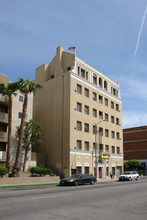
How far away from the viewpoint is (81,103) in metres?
45.0

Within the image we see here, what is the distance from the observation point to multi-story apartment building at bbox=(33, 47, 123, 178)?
42.1 metres

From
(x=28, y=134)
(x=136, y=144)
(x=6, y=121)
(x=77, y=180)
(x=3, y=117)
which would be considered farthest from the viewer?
(x=136, y=144)

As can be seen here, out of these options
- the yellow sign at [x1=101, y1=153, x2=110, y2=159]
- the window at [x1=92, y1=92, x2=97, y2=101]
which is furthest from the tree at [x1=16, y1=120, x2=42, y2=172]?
the yellow sign at [x1=101, y1=153, x2=110, y2=159]

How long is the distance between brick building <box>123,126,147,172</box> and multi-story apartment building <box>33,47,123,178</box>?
21.5 meters

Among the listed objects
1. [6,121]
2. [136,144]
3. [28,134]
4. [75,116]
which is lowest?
[136,144]

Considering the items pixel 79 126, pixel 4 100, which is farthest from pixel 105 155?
pixel 4 100

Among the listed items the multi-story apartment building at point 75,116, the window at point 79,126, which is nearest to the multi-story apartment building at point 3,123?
the multi-story apartment building at point 75,116

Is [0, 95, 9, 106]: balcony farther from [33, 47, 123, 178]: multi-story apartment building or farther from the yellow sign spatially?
the yellow sign

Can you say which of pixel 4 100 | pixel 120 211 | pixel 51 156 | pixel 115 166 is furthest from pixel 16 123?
pixel 120 211

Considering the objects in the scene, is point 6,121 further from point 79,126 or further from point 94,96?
point 94,96

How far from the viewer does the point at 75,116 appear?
43156 mm

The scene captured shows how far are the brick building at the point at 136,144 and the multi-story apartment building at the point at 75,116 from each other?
21.5 m

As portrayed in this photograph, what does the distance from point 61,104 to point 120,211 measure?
112ft

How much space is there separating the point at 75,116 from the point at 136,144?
39264 mm
